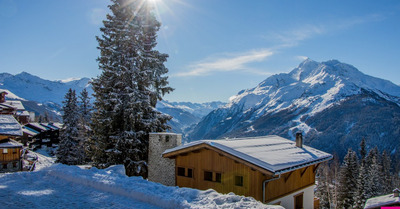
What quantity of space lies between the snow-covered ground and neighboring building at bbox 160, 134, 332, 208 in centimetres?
537

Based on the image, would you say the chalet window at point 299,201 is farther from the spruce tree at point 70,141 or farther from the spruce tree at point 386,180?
the spruce tree at point 386,180

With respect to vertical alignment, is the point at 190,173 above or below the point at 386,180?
above

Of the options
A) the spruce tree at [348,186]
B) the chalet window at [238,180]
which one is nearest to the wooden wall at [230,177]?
the chalet window at [238,180]

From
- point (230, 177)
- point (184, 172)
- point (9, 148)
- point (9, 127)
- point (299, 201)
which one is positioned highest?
point (9, 127)

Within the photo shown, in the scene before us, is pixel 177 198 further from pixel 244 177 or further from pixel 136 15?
pixel 136 15

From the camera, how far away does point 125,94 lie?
20672 mm

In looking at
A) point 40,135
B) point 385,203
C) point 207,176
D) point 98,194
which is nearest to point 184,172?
point 207,176

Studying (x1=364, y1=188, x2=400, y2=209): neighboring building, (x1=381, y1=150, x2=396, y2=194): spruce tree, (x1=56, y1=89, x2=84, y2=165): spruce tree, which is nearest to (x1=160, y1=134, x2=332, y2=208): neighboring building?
(x1=364, y1=188, x2=400, y2=209): neighboring building

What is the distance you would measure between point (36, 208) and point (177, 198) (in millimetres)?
3588

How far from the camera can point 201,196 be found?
768 centimetres

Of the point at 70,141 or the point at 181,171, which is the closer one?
the point at 181,171

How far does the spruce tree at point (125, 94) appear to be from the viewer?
2030 cm

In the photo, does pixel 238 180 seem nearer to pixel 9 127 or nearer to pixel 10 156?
pixel 10 156

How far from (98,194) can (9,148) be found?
34.0 metres
